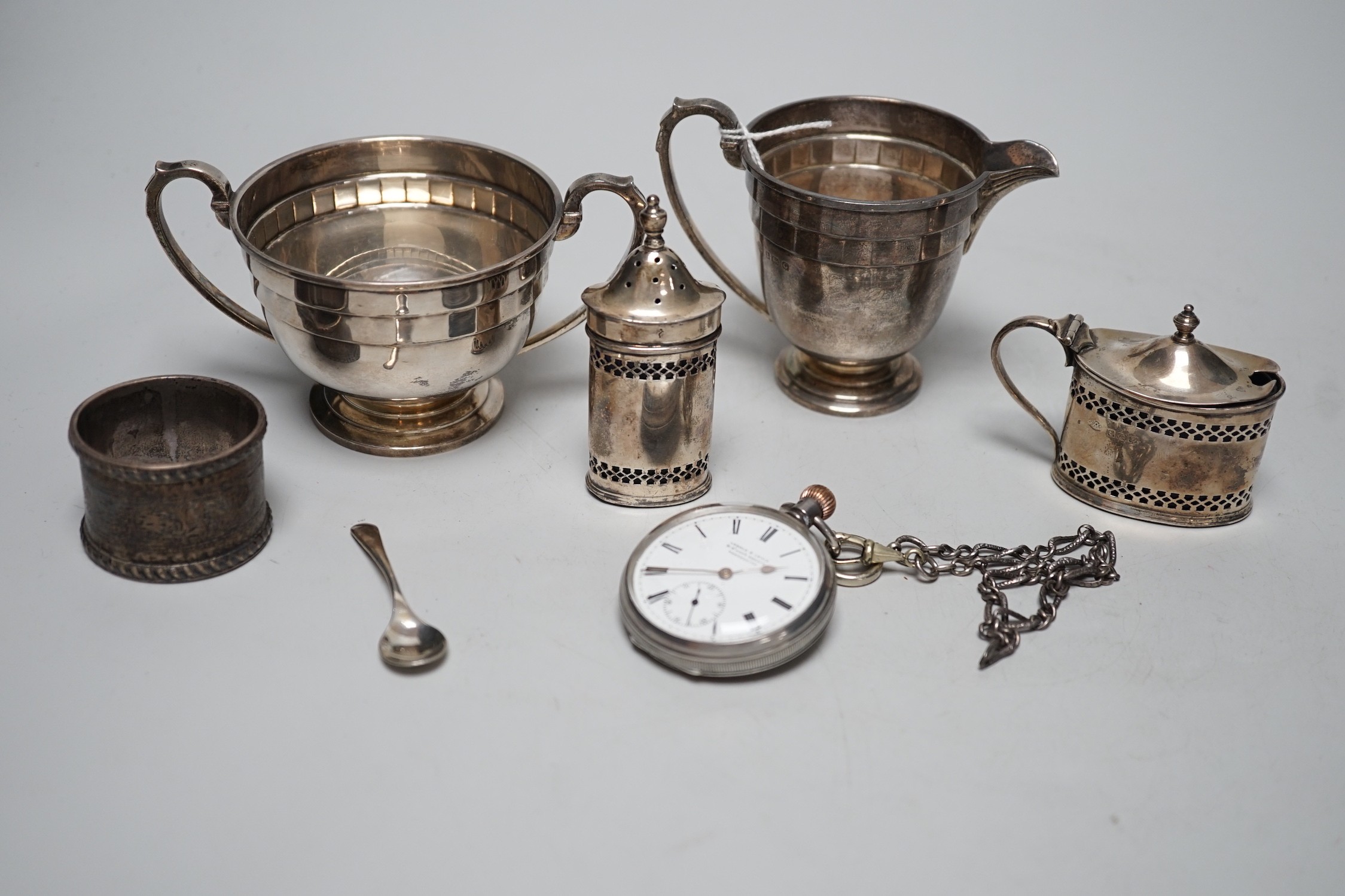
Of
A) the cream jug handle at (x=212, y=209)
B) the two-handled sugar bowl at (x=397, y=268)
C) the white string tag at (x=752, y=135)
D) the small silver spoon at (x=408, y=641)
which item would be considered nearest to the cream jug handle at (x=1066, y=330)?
the white string tag at (x=752, y=135)

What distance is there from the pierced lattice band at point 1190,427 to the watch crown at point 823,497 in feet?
2.41

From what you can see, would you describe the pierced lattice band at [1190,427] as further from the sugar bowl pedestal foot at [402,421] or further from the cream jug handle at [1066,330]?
the sugar bowl pedestal foot at [402,421]

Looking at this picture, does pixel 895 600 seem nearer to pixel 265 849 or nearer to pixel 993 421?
pixel 993 421

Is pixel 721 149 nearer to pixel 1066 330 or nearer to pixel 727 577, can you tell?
pixel 1066 330

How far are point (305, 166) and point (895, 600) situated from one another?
1937mm

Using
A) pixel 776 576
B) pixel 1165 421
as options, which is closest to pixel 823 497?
pixel 776 576

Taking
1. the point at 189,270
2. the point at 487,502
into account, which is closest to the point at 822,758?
the point at 487,502

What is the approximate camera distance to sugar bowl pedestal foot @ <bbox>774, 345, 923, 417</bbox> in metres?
3.96

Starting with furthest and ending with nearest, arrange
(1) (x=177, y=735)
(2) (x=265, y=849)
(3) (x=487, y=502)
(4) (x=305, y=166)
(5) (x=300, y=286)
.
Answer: (4) (x=305, y=166)
(3) (x=487, y=502)
(5) (x=300, y=286)
(1) (x=177, y=735)
(2) (x=265, y=849)

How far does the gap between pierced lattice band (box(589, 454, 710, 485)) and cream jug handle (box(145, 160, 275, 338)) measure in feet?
3.02

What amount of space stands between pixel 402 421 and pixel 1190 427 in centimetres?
195

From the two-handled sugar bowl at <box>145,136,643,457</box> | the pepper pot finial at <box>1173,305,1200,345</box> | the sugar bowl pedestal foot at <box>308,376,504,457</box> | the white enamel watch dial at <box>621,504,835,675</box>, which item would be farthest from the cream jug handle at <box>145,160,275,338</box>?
the pepper pot finial at <box>1173,305,1200,345</box>

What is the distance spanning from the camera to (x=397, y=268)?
161 inches

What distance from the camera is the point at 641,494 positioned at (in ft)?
11.5
